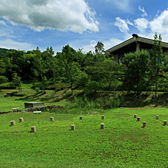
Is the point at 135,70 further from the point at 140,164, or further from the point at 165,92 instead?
the point at 140,164

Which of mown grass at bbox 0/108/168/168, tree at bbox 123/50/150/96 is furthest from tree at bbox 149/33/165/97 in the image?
mown grass at bbox 0/108/168/168

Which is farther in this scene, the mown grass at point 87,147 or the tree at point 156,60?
the tree at point 156,60

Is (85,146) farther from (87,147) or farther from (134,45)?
(134,45)

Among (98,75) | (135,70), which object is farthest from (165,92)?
(98,75)

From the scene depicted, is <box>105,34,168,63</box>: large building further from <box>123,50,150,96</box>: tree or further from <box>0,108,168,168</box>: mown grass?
<box>0,108,168,168</box>: mown grass

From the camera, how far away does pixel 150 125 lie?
334 inches

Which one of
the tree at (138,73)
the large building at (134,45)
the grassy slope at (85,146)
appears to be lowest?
the grassy slope at (85,146)

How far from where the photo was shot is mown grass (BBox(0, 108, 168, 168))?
4.81 m

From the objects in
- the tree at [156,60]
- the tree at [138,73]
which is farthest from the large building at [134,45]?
the tree at [138,73]

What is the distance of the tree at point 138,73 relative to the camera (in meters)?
18.6

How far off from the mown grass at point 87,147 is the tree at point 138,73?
1141 centimetres

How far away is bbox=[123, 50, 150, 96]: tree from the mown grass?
11414mm

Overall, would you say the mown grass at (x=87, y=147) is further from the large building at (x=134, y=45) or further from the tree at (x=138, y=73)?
the large building at (x=134, y=45)

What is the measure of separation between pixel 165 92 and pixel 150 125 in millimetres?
14266
